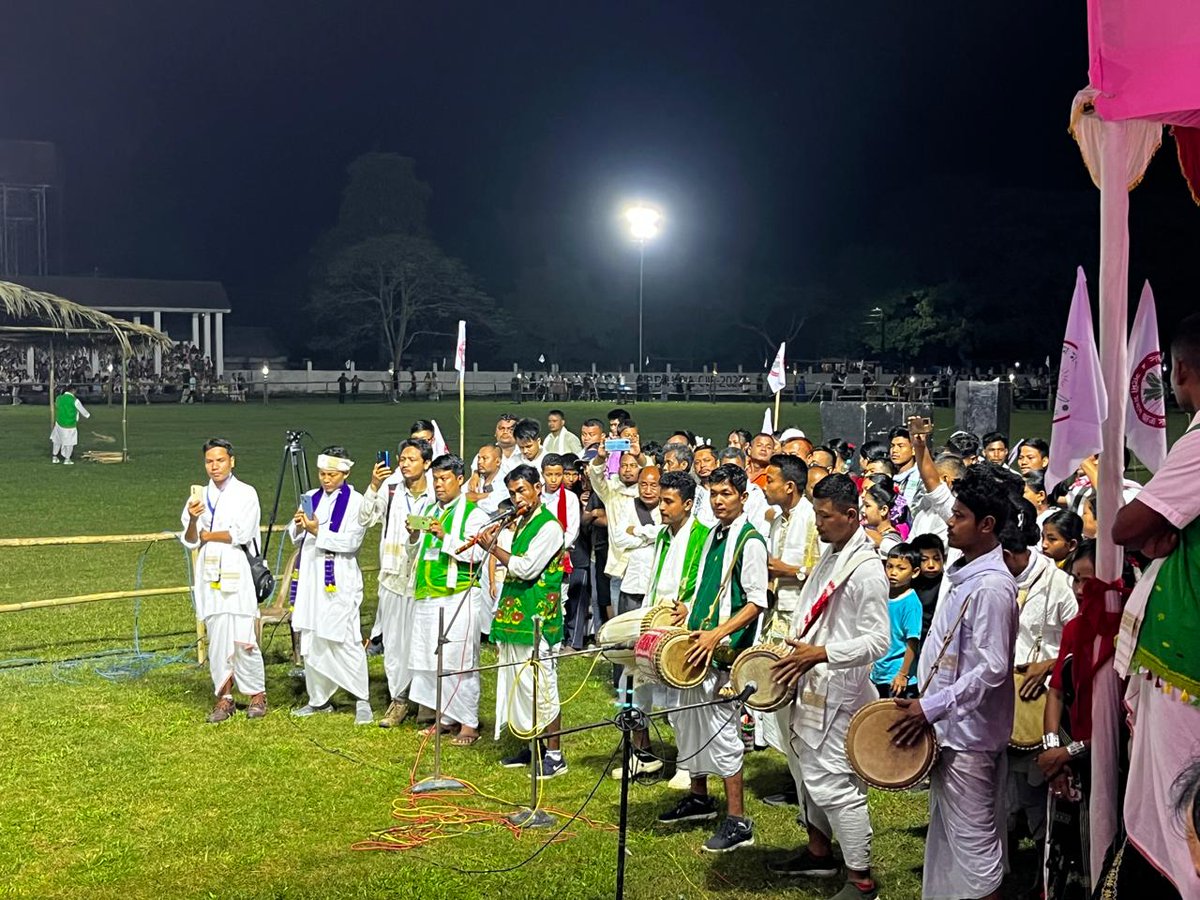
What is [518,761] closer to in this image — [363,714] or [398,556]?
[363,714]

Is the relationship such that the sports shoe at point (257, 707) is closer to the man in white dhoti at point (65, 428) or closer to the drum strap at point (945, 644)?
the drum strap at point (945, 644)

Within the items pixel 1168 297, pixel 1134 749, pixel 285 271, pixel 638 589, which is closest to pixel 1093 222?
pixel 1168 297

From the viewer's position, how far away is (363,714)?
8.28m

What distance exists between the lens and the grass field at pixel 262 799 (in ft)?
18.3

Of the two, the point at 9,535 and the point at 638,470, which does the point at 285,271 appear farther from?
the point at 638,470

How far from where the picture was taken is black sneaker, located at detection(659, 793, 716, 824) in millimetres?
6312

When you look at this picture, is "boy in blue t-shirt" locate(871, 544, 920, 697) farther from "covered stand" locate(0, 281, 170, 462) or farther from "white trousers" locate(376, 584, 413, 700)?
"covered stand" locate(0, 281, 170, 462)

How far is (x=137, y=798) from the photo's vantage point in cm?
674

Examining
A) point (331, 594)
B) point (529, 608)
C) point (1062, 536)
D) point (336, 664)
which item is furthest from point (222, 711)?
point (1062, 536)

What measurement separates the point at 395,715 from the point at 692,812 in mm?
2783

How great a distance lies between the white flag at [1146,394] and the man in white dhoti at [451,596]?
14.6 ft

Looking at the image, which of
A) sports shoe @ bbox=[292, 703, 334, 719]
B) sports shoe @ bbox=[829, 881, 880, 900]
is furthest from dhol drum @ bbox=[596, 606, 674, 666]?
sports shoe @ bbox=[292, 703, 334, 719]

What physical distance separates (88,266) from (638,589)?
83.4 meters

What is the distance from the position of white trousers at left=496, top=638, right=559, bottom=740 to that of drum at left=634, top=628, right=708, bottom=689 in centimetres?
148
